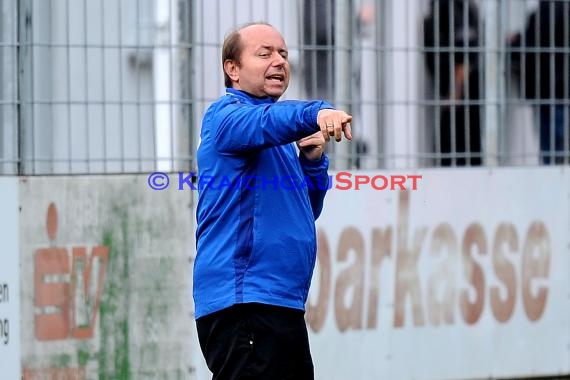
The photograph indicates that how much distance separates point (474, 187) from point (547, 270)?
2.06 feet

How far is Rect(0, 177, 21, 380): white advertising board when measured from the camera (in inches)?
253

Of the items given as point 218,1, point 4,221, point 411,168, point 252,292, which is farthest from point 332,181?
point 252,292

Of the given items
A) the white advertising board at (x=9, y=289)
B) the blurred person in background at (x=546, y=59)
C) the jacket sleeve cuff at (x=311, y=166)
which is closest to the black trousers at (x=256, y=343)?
the jacket sleeve cuff at (x=311, y=166)

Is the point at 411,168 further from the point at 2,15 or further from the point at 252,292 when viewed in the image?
the point at 252,292

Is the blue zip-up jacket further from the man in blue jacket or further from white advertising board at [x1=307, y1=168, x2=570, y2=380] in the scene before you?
white advertising board at [x1=307, y1=168, x2=570, y2=380]

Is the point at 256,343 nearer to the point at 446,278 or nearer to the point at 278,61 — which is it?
the point at 278,61

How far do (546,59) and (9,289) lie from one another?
10.7 ft

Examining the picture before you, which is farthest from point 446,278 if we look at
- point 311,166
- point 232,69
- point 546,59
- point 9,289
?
point 232,69

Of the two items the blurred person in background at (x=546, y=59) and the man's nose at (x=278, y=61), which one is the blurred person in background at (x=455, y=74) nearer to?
the blurred person in background at (x=546, y=59)

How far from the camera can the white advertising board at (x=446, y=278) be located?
22.7 feet

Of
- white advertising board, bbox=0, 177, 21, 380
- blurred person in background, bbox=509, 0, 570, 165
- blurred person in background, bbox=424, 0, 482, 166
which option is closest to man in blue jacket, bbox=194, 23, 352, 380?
white advertising board, bbox=0, 177, 21, 380

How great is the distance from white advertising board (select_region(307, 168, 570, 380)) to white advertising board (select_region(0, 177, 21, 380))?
153cm

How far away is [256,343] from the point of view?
4.04m

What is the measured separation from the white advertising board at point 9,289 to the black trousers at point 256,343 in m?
2.56
